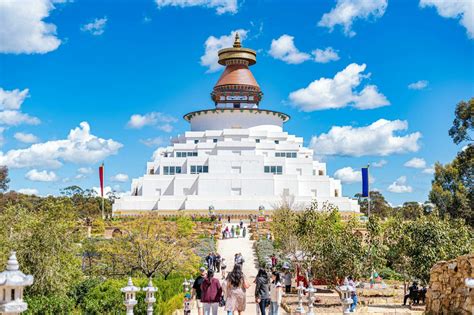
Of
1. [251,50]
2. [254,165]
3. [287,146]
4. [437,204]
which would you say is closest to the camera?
[437,204]

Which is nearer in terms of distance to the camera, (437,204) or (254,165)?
(437,204)

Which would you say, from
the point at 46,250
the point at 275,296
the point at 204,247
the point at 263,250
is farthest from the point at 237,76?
the point at 275,296

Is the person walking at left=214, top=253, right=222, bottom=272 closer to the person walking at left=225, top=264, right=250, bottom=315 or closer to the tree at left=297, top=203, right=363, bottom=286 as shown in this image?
the tree at left=297, top=203, right=363, bottom=286

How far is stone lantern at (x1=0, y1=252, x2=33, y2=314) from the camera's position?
6.98 metres

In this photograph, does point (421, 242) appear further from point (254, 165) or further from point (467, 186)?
point (254, 165)

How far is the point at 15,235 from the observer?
19.4 meters

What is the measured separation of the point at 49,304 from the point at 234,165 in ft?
152

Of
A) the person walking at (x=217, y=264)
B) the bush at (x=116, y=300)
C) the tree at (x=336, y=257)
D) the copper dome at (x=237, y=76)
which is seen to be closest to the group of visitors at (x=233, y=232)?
the person walking at (x=217, y=264)

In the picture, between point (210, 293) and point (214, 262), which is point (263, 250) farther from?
point (210, 293)

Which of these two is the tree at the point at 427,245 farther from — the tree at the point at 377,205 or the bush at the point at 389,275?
the tree at the point at 377,205

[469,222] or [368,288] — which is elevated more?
[469,222]

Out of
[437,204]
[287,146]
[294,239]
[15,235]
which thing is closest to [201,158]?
[287,146]

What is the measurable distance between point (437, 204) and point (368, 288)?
2958 cm

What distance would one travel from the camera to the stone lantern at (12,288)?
275 inches
